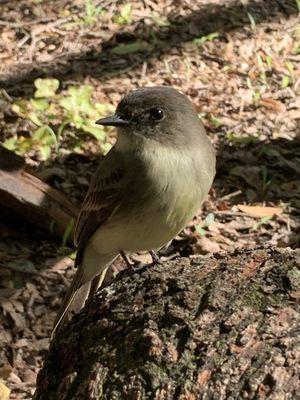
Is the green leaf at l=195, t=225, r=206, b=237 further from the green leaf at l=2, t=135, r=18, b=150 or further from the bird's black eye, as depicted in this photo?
the bird's black eye

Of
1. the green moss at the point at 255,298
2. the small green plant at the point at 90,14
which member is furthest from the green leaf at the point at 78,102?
the green moss at the point at 255,298

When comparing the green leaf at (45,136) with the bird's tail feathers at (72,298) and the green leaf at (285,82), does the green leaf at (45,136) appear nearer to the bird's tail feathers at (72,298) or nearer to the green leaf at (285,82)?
the bird's tail feathers at (72,298)

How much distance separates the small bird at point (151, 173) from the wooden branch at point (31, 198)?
3.74ft

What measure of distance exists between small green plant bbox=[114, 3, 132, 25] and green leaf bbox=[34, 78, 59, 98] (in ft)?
4.80

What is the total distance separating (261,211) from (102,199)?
7.03 ft

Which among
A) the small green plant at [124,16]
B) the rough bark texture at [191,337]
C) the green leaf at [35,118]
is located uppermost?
the rough bark texture at [191,337]

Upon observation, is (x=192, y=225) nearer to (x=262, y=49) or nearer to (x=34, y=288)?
(x=34, y=288)

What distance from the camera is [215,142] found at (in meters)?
7.26

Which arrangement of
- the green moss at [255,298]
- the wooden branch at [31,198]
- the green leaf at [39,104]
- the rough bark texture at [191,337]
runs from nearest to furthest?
the rough bark texture at [191,337] → the green moss at [255,298] → the wooden branch at [31,198] → the green leaf at [39,104]

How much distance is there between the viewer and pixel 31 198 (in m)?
5.88

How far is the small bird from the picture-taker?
4426 millimetres

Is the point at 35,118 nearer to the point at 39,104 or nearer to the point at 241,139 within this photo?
the point at 39,104

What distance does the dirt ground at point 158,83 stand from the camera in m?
5.95

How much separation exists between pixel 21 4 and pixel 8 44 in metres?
0.72
